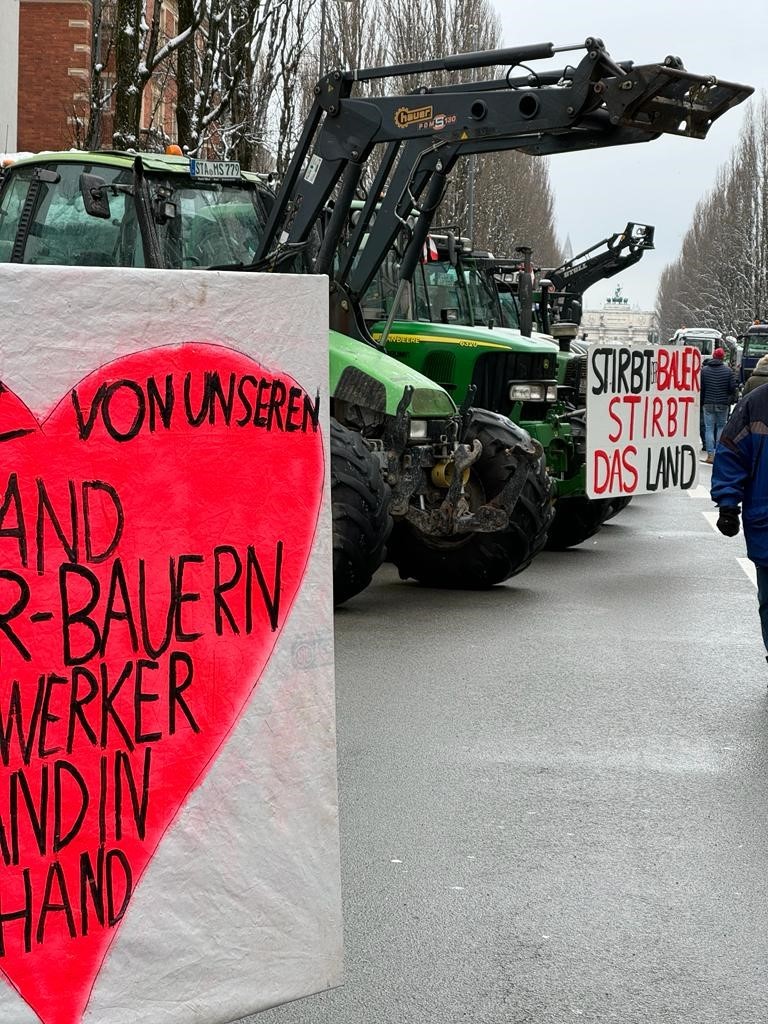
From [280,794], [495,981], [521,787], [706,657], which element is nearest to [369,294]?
[706,657]

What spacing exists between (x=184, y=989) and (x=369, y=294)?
405 inches

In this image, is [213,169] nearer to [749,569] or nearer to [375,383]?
[375,383]

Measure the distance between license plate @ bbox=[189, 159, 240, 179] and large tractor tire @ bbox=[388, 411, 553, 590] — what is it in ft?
8.28

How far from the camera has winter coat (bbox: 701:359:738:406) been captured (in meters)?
29.0

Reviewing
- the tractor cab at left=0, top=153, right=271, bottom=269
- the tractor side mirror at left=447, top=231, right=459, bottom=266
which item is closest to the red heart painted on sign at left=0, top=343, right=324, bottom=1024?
the tractor cab at left=0, top=153, right=271, bottom=269

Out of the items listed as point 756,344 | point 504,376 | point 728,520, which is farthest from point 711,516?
point 756,344

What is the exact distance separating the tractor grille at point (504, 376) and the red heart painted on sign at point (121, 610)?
10.9 meters

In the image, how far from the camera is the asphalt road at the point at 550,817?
4.40 meters

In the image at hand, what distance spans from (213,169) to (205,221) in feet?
1.02

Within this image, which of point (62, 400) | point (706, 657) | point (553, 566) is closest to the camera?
point (62, 400)

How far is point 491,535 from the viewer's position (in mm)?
12016

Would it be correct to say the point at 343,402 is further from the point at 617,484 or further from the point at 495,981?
the point at 495,981

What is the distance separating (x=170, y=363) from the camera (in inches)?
125

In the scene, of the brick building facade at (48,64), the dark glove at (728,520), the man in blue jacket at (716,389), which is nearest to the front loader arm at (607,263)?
the man in blue jacket at (716,389)
